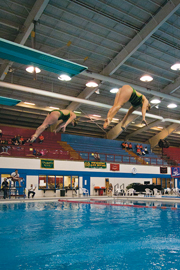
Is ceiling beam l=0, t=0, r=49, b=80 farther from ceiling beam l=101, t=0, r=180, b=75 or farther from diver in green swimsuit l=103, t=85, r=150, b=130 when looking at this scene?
diver in green swimsuit l=103, t=85, r=150, b=130

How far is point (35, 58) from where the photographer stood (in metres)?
6.67

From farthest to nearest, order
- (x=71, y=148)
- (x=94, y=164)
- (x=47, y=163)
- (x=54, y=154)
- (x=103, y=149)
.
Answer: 1. (x=103, y=149)
2. (x=71, y=148)
3. (x=94, y=164)
4. (x=54, y=154)
5. (x=47, y=163)

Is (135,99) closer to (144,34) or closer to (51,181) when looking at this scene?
(144,34)

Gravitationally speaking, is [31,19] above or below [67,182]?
above

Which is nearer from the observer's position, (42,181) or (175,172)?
(42,181)

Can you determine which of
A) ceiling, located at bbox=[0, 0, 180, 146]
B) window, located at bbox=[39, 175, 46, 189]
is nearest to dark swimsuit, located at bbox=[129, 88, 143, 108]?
ceiling, located at bbox=[0, 0, 180, 146]

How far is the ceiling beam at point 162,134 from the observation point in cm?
3228

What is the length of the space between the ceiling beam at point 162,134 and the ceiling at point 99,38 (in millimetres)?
9864

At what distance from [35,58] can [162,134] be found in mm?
29998

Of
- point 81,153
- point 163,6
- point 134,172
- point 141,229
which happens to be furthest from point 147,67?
point 141,229

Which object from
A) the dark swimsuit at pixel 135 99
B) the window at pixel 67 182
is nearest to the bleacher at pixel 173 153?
the window at pixel 67 182

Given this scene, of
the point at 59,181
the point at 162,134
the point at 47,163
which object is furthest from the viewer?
the point at 162,134

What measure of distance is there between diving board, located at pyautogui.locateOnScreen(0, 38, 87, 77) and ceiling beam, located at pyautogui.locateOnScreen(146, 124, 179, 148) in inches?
1074

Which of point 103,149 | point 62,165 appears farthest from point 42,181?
point 103,149
